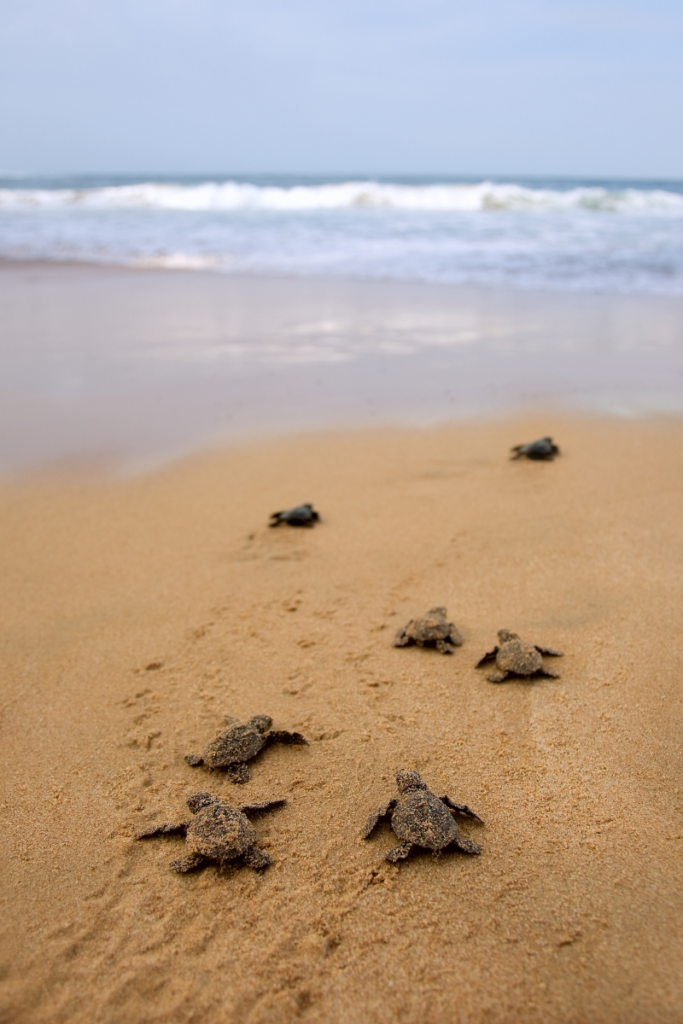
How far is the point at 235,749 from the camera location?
6.52 ft

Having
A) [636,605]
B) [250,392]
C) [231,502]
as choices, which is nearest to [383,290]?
[250,392]

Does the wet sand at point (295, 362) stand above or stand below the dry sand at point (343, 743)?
above

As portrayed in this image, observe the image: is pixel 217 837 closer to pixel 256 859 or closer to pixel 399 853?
pixel 256 859

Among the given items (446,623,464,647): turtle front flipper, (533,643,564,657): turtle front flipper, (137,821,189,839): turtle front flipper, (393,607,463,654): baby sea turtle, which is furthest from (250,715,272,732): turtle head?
(533,643,564,657): turtle front flipper

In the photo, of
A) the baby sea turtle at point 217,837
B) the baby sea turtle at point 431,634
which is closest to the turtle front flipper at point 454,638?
the baby sea turtle at point 431,634

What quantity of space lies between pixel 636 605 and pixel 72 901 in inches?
85.0

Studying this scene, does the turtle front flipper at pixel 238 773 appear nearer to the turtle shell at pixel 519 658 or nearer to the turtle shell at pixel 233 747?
the turtle shell at pixel 233 747

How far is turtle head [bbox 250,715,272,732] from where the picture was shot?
2076 mm

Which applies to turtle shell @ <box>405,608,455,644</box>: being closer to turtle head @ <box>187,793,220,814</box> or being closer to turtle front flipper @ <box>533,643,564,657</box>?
turtle front flipper @ <box>533,643,564,657</box>

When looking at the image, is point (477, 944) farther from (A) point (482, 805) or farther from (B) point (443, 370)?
(B) point (443, 370)

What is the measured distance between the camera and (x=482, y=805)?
1870 millimetres

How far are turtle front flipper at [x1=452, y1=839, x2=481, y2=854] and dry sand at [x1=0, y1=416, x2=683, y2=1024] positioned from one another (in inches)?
1.2

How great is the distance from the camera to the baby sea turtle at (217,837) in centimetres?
168

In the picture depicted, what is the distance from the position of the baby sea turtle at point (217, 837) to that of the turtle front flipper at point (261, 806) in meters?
0.06
